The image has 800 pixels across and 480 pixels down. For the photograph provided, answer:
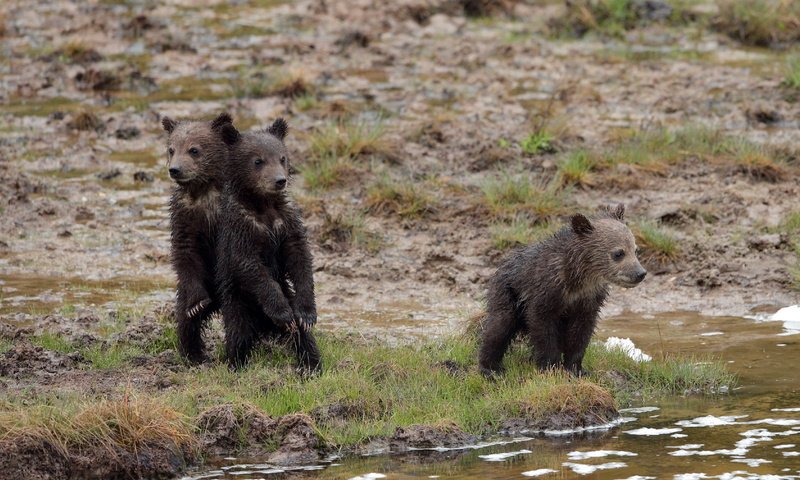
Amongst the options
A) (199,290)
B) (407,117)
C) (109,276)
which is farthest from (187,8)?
(199,290)

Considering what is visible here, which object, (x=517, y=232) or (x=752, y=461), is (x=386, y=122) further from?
(x=752, y=461)

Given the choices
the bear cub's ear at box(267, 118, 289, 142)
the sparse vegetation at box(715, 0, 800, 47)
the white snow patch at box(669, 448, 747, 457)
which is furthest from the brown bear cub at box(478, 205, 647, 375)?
the sparse vegetation at box(715, 0, 800, 47)

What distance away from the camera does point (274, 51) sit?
2011 cm

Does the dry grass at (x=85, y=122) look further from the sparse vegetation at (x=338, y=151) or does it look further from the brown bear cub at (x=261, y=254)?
the brown bear cub at (x=261, y=254)

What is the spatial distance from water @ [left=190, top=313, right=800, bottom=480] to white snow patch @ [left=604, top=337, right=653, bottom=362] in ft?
2.06

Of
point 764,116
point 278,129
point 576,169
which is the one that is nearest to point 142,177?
point 576,169

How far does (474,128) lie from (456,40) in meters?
5.32

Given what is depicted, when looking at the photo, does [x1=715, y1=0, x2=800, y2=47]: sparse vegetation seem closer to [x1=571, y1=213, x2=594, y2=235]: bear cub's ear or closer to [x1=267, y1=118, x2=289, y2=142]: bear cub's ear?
[x1=571, y1=213, x2=594, y2=235]: bear cub's ear

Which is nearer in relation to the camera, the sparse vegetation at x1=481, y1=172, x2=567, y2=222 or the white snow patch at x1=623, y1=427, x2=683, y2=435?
the white snow patch at x1=623, y1=427, x2=683, y2=435

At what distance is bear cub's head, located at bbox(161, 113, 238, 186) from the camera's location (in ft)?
29.5

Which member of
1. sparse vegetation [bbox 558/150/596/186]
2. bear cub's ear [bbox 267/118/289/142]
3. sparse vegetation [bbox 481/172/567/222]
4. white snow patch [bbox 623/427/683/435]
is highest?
bear cub's ear [bbox 267/118/289/142]

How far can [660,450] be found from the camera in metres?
7.88

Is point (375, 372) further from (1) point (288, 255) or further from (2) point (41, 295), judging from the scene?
(2) point (41, 295)

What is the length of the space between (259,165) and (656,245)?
478 centimetres
